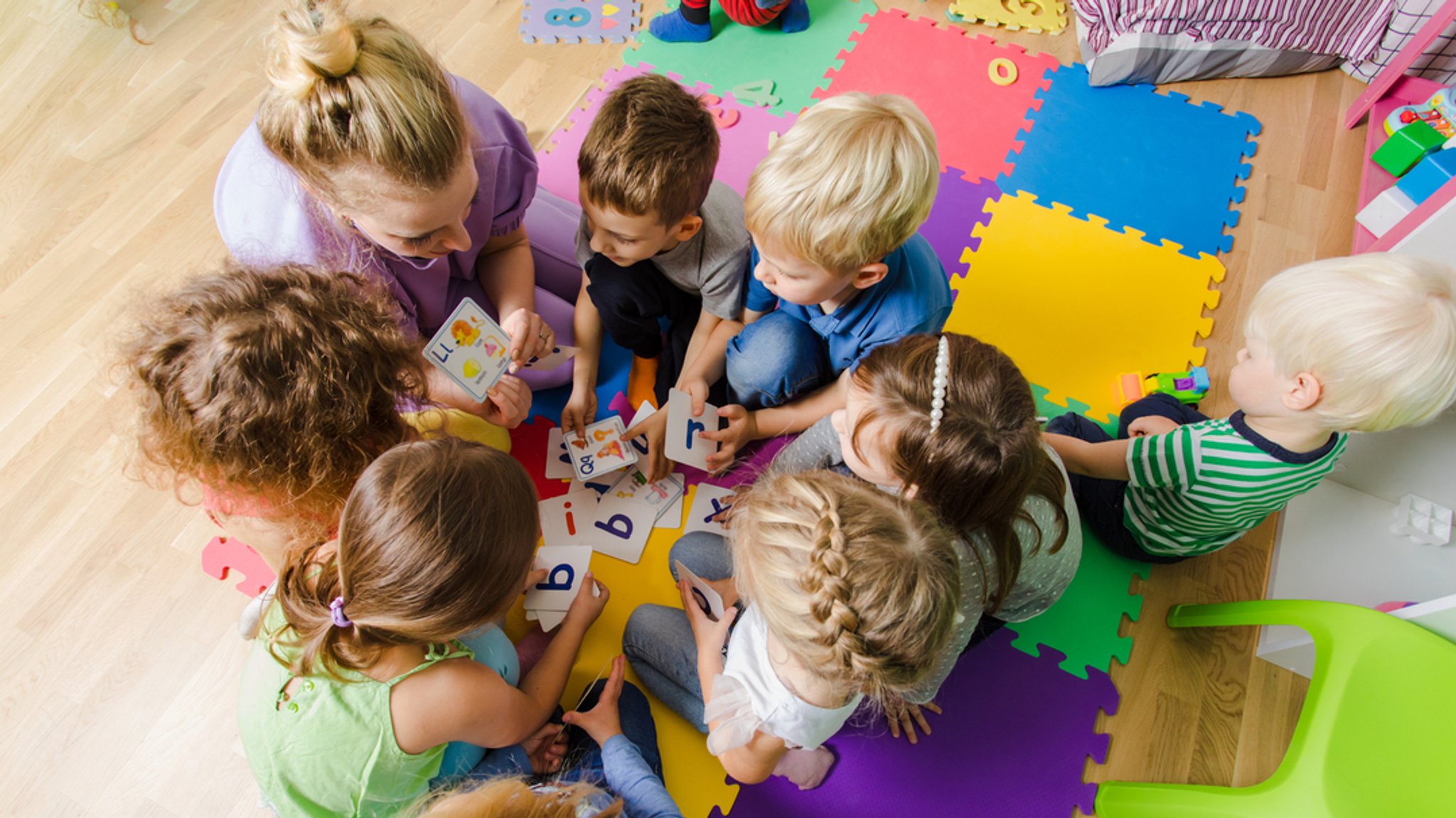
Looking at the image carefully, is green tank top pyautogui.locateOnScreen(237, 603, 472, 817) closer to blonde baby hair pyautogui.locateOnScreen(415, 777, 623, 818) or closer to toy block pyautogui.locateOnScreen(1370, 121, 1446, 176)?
blonde baby hair pyautogui.locateOnScreen(415, 777, 623, 818)

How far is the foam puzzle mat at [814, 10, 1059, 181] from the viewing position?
2412mm

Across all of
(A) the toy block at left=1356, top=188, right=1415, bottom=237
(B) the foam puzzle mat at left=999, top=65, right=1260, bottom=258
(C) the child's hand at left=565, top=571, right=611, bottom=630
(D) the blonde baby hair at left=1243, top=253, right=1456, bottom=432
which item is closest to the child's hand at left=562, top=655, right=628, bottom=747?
(C) the child's hand at left=565, top=571, right=611, bottom=630

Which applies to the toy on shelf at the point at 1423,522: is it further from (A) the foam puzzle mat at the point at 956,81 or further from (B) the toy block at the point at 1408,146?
(A) the foam puzzle mat at the point at 956,81

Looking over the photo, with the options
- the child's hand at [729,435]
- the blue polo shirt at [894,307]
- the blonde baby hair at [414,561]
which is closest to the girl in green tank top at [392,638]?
the blonde baby hair at [414,561]

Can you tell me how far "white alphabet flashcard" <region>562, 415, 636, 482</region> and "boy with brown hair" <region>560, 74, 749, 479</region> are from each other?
0.06 m

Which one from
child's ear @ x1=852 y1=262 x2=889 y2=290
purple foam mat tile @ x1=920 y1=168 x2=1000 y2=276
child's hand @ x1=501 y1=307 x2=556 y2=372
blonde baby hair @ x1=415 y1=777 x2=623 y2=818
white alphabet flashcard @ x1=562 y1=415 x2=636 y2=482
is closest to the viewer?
blonde baby hair @ x1=415 y1=777 x2=623 y2=818

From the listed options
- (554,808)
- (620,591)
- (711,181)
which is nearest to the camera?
(554,808)

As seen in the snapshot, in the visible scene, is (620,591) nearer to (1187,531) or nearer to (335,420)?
(335,420)

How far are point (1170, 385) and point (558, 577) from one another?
1.68 m

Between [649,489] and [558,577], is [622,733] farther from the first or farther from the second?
[649,489]

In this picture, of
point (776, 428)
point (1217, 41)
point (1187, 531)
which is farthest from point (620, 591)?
point (1217, 41)

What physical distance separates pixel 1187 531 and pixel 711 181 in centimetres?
131

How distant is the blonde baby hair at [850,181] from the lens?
139cm

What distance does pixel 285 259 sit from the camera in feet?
4.73
